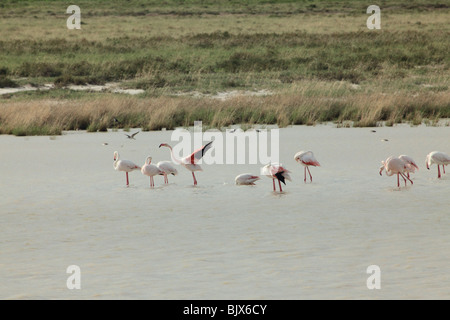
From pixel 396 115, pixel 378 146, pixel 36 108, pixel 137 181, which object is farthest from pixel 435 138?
pixel 36 108

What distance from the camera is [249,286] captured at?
6.58 meters

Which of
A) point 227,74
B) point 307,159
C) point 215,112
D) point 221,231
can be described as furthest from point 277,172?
point 227,74

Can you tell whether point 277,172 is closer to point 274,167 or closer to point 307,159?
point 274,167

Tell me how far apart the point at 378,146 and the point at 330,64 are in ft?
43.7

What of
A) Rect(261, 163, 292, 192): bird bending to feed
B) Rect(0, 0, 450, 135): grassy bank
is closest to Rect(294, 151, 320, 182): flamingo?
Rect(261, 163, 292, 192): bird bending to feed

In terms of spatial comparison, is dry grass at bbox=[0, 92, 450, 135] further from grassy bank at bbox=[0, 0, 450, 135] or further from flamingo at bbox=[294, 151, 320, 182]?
flamingo at bbox=[294, 151, 320, 182]

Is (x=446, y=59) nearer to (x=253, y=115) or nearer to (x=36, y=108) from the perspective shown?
(x=253, y=115)

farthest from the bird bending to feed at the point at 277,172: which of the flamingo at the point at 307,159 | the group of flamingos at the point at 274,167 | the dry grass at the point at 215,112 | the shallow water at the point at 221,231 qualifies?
the dry grass at the point at 215,112

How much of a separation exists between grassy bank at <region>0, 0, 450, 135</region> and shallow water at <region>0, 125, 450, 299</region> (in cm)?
388

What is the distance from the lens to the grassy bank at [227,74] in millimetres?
18531

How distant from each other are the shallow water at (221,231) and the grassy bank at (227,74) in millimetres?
3879

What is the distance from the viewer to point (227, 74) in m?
26.4

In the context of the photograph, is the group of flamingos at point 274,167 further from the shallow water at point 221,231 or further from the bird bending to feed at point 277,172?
the shallow water at point 221,231
